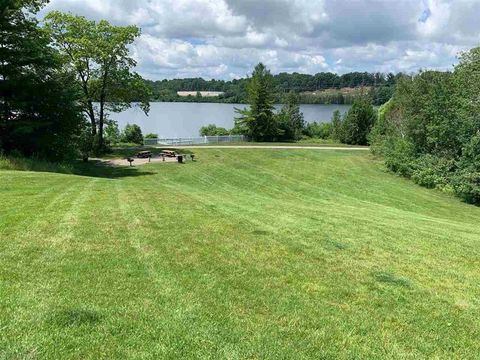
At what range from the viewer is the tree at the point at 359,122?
54.8 metres

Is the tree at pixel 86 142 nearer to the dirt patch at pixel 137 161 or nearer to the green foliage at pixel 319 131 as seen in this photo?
the dirt patch at pixel 137 161

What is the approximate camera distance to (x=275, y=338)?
466 cm

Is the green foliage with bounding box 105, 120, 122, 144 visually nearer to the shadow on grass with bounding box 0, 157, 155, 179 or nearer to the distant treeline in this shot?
the shadow on grass with bounding box 0, 157, 155, 179

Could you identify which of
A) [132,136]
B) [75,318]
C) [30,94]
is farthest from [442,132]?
[132,136]

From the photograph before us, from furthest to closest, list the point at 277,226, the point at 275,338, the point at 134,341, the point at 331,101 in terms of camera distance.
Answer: the point at 331,101 < the point at 277,226 < the point at 275,338 < the point at 134,341

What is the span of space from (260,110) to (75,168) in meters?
30.5

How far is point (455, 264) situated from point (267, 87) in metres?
46.6

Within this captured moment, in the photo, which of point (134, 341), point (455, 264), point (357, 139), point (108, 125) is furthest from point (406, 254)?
point (357, 139)

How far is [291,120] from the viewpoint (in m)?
60.7

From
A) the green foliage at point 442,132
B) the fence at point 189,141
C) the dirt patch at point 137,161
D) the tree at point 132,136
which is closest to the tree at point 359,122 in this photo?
the fence at point 189,141

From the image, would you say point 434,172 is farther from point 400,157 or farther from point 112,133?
point 112,133

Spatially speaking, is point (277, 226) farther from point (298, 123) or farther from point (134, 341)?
point (298, 123)

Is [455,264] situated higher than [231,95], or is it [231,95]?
[231,95]

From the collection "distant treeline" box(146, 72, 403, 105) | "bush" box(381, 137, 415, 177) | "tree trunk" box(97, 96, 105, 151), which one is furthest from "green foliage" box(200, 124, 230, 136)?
"distant treeline" box(146, 72, 403, 105)
